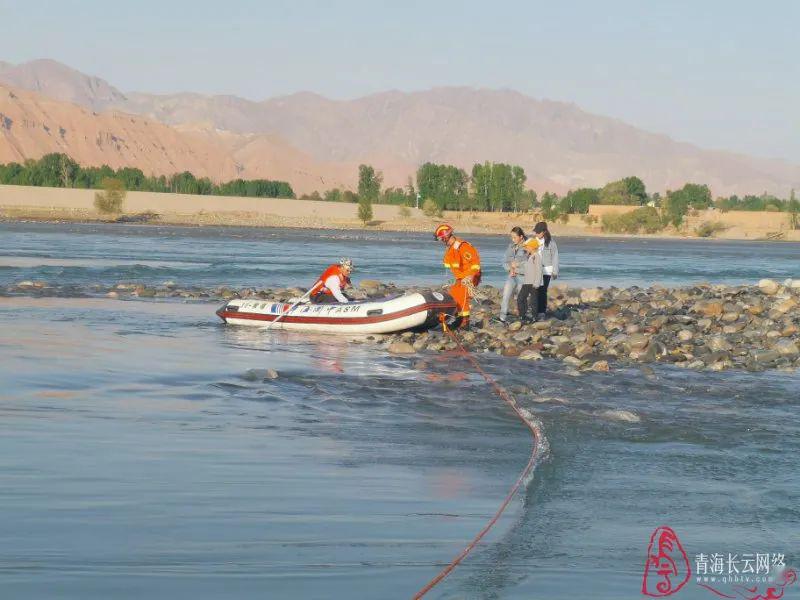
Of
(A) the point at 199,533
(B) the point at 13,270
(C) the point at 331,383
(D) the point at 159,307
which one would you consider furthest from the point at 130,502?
(B) the point at 13,270

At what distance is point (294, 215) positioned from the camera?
401 feet

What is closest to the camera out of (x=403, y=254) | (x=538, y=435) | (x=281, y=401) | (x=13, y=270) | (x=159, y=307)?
(x=538, y=435)

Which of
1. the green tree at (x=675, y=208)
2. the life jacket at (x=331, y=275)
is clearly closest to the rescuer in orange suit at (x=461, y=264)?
the life jacket at (x=331, y=275)

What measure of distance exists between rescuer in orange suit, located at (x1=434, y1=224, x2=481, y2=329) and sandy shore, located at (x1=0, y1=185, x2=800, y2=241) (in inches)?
3405

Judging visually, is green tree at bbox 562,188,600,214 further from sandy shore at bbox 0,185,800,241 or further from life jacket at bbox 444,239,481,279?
life jacket at bbox 444,239,481,279

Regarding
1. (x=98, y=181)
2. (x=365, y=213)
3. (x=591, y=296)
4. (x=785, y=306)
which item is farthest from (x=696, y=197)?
(x=785, y=306)

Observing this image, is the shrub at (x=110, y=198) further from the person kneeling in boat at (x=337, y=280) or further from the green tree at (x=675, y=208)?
the person kneeling in boat at (x=337, y=280)

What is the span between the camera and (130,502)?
828 cm

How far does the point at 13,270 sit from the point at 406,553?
31.4 m

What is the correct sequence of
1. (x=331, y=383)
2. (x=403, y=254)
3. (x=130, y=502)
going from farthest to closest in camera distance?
(x=403, y=254) < (x=331, y=383) < (x=130, y=502)

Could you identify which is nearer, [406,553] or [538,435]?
[406,553]

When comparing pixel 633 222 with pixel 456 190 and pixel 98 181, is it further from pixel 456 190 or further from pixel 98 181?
pixel 98 181

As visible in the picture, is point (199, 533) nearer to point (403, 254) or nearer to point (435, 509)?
point (435, 509)

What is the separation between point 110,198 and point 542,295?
3660 inches
